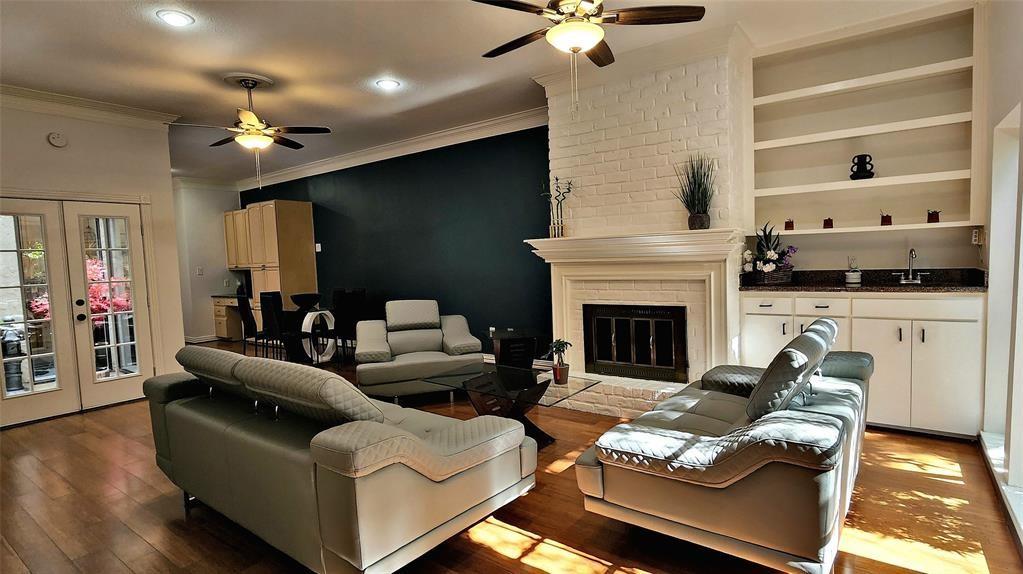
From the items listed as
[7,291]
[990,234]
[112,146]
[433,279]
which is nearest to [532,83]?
[433,279]

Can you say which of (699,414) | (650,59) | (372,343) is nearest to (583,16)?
(650,59)

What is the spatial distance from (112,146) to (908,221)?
709 centimetres

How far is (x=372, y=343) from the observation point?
4918 millimetres

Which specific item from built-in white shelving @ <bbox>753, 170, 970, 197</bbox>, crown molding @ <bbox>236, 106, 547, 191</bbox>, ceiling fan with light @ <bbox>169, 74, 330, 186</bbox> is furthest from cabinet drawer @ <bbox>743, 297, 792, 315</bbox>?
ceiling fan with light @ <bbox>169, 74, 330, 186</bbox>

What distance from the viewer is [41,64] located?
3.84 m

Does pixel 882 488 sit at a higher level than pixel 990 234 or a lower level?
lower

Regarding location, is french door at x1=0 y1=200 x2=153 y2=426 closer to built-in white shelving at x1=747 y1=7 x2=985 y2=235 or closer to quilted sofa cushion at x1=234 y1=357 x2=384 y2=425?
quilted sofa cushion at x1=234 y1=357 x2=384 y2=425

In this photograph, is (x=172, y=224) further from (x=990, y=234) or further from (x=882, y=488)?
(x=990, y=234)

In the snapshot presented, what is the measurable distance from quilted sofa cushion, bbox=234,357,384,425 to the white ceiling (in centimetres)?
232

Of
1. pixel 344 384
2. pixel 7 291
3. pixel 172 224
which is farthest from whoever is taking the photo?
pixel 172 224

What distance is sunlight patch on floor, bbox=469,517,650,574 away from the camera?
83.5 inches

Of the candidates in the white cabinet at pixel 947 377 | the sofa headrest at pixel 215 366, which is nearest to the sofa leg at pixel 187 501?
the sofa headrest at pixel 215 366

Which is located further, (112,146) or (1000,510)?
(112,146)

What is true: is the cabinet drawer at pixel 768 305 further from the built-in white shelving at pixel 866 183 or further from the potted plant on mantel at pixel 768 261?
the built-in white shelving at pixel 866 183
